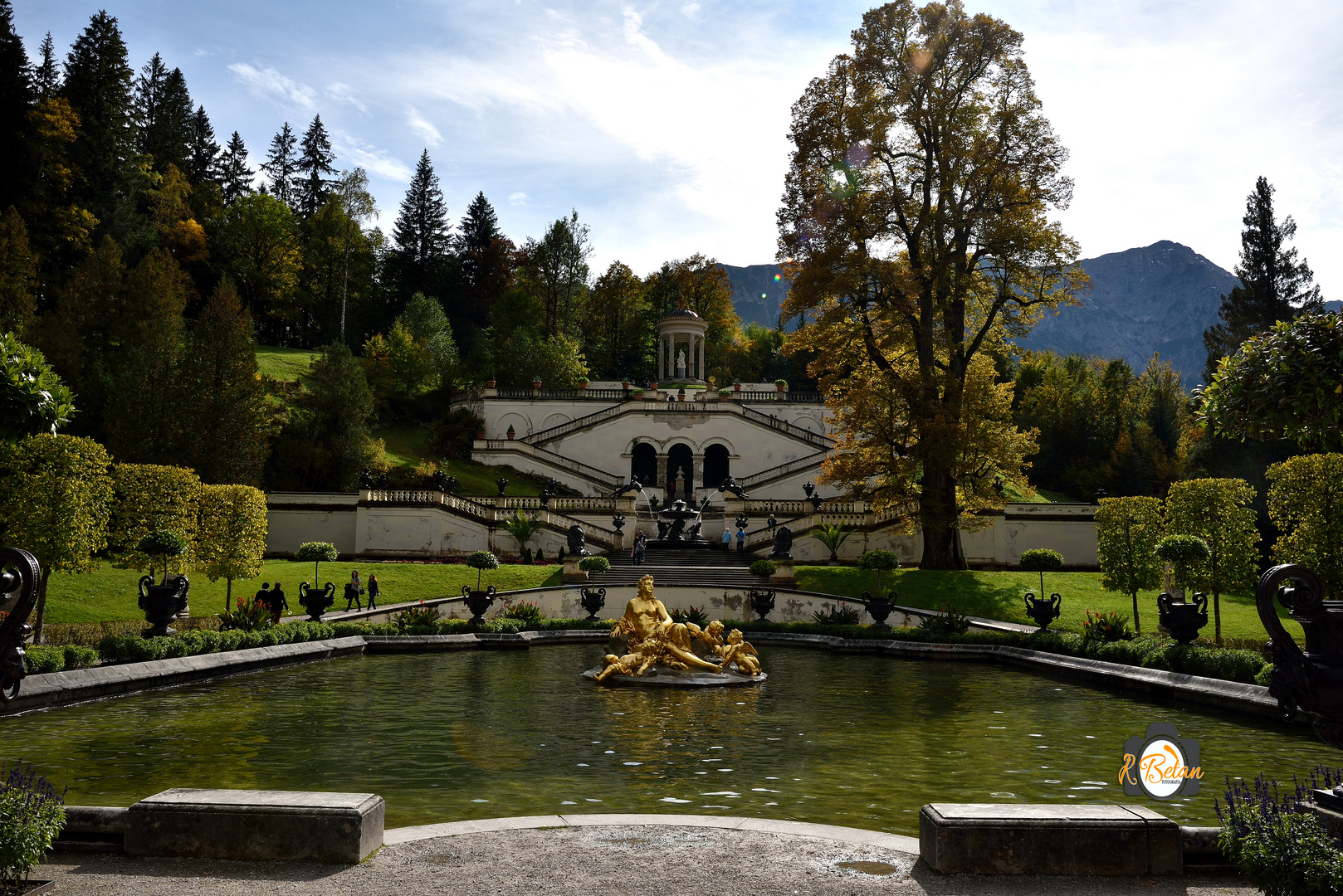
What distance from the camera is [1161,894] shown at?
5.16m

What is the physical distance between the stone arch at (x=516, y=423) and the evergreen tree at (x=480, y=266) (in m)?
20.4

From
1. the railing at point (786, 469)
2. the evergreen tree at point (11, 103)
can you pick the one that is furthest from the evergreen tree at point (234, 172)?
the railing at point (786, 469)

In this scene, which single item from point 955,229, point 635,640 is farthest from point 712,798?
point 955,229

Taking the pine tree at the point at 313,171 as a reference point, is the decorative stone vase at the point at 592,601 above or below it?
below

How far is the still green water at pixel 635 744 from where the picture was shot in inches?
328

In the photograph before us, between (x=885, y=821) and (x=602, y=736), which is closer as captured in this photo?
(x=885, y=821)

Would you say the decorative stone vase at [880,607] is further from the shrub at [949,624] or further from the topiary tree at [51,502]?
the topiary tree at [51,502]

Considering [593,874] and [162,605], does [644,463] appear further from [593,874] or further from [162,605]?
[593,874]

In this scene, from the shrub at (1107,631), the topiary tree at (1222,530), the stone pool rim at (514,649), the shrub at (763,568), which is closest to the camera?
the stone pool rim at (514,649)

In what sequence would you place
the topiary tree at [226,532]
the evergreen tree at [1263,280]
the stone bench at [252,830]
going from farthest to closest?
the evergreen tree at [1263,280] < the topiary tree at [226,532] < the stone bench at [252,830]

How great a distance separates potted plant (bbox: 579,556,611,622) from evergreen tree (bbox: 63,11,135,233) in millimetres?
48179

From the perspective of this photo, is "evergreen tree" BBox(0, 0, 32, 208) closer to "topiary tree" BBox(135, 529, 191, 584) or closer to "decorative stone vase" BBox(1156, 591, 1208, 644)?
"topiary tree" BBox(135, 529, 191, 584)

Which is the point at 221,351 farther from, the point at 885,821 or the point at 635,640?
the point at 885,821

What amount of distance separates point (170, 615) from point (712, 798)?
1456cm
